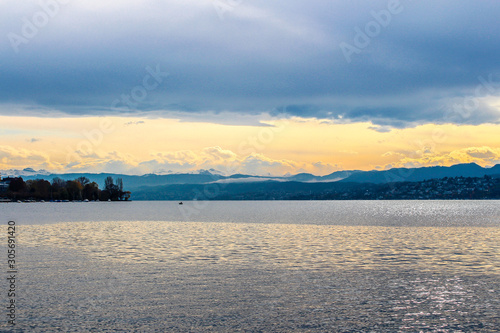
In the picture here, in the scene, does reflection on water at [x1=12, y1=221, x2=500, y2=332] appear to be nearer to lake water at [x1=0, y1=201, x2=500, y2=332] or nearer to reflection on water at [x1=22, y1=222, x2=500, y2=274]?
lake water at [x1=0, y1=201, x2=500, y2=332]

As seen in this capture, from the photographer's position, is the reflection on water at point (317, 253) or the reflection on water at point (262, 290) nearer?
the reflection on water at point (262, 290)

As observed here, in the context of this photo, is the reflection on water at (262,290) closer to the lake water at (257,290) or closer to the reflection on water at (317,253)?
the lake water at (257,290)

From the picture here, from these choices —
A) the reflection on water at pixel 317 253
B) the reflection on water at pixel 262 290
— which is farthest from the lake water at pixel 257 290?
the reflection on water at pixel 317 253

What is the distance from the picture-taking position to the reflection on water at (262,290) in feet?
88.9

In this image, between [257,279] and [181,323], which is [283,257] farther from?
[181,323]

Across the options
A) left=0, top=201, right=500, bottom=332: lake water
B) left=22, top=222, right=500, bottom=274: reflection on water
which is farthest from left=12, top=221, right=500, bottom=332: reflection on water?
left=22, top=222, right=500, bottom=274: reflection on water

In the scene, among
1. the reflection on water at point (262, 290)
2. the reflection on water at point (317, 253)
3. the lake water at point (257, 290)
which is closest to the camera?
the lake water at point (257, 290)

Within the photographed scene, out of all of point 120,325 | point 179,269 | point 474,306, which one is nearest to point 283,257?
point 179,269

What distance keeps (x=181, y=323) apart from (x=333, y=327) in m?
8.57

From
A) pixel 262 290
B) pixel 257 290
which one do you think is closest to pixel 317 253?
pixel 262 290

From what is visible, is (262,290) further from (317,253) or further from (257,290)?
(317,253)

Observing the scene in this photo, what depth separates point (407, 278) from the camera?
4009 cm

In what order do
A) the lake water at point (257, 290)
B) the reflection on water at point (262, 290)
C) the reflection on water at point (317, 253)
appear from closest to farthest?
the lake water at point (257, 290)
the reflection on water at point (262, 290)
the reflection on water at point (317, 253)

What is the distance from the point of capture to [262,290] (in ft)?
116
